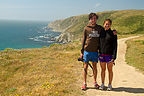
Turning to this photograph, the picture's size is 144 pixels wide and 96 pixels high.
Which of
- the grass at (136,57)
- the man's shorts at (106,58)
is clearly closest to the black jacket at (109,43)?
the man's shorts at (106,58)

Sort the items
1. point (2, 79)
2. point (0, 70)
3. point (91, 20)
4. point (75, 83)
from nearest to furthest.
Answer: point (91, 20) < point (75, 83) < point (2, 79) < point (0, 70)

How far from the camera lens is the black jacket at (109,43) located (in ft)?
18.7

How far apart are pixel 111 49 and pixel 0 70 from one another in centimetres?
1116

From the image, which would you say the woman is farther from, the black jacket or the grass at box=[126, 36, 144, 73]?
the grass at box=[126, 36, 144, 73]

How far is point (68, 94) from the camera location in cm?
625

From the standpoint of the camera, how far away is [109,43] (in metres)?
5.71

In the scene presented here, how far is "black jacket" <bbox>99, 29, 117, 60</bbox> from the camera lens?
5.70 metres

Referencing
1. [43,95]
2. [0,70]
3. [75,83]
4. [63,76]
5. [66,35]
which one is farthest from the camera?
[66,35]

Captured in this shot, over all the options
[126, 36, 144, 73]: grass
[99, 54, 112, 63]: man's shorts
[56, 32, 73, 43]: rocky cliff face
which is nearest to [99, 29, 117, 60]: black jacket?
[99, 54, 112, 63]: man's shorts

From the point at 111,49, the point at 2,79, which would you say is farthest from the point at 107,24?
the point at 2,79

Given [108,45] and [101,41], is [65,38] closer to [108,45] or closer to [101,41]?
[101,41]

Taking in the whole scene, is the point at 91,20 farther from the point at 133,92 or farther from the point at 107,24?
the point at 133,92

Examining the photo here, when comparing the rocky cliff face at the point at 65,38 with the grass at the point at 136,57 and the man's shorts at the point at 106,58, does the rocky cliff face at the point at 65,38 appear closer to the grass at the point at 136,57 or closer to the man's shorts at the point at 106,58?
the grass at the point at 136,57

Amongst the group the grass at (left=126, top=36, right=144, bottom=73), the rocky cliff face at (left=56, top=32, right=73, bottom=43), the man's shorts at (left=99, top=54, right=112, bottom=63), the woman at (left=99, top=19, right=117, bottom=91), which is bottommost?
the grass at (left=126, top=36, right=144, bottom=73)
